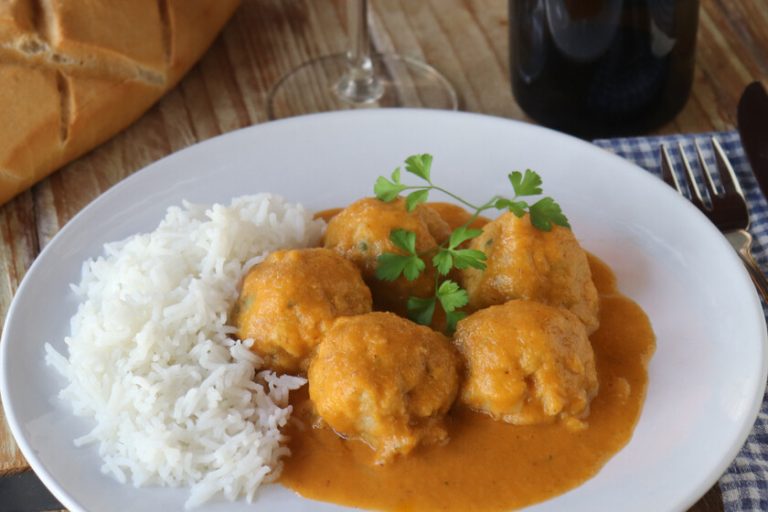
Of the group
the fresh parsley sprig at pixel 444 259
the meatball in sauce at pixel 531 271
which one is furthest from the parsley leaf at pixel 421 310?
the meatball in sauce at pixel 531 271

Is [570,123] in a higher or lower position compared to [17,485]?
lower

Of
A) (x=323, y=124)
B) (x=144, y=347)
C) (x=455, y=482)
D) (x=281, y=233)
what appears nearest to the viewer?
(x=455, y=482)

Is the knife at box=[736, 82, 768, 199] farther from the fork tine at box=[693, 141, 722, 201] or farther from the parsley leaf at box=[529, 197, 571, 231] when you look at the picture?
the parsley leaf at box=[529, 197, 571, 231]

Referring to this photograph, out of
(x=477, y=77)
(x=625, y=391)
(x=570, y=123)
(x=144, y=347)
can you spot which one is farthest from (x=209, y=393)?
(x=477, y=77)

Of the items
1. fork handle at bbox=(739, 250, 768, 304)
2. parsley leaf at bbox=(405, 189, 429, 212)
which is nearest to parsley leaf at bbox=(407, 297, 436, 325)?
parsley leaf at bbox=(405, 189, 429, 212)

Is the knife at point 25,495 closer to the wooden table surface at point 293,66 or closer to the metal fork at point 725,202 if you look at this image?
the wooden table surface at point 293,66

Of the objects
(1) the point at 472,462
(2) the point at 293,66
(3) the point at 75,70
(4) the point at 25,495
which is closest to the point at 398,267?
(1) the point at 472,462

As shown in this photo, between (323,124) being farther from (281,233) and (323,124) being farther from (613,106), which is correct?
(613,106)
